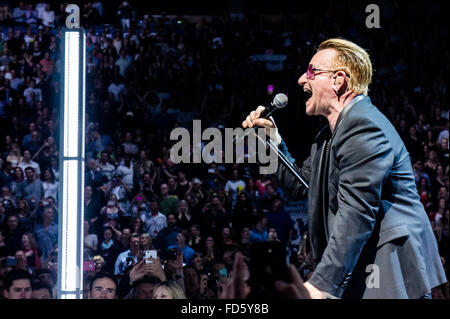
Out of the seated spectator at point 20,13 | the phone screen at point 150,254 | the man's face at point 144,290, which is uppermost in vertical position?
the seated spectator at point 20,13

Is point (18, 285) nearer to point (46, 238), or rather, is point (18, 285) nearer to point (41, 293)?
point (41, 293)

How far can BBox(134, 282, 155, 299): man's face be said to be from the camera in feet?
18.5

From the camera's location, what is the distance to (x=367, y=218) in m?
2.04

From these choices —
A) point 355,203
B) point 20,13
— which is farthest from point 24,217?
point 355,203

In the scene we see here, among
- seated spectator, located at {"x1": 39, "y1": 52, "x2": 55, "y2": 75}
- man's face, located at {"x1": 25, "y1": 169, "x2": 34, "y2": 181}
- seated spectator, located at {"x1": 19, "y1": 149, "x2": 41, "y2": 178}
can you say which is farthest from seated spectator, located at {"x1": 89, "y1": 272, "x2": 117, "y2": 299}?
seated spectator, located at {"x1": 39, "y1": 52, "x2": 55, "y2": 75}

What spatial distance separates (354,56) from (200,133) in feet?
23.7

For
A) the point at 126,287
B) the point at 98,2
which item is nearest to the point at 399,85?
the point at 98,2

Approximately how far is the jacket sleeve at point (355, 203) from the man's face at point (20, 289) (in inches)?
170

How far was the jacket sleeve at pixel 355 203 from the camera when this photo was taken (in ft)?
6.68

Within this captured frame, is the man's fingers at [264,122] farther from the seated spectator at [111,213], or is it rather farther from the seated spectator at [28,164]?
the seated spectator at [28,164]

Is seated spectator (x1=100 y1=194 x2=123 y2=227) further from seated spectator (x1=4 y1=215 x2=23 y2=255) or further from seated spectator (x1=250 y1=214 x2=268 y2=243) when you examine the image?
seated spectator (x1=250 y1=214 x2=268 y2=243)

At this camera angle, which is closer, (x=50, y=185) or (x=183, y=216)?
(x=183, y=216)

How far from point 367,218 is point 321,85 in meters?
0.52

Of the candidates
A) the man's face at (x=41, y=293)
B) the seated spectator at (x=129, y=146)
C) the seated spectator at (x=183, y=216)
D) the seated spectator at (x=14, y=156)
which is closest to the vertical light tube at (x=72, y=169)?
the man's face at (x=41, y=293)
